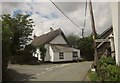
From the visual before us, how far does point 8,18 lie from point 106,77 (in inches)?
1081

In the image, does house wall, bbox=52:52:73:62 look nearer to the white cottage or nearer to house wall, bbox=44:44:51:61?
the white cottage

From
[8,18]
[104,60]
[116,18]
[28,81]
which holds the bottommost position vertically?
[28,81]

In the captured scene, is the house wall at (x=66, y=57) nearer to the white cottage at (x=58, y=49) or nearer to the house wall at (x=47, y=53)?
the white cottage at (x=58, y=49)

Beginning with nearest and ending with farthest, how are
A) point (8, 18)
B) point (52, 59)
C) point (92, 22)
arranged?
point (92, 22), point (8, 18), point (52, 59)

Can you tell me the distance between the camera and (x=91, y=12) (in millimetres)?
17844

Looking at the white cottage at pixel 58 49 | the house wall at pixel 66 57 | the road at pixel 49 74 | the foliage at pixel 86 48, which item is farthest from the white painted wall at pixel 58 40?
the road at pixel 49 74

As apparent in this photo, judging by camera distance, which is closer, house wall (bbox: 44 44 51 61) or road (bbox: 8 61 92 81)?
road (bbox: 8 61 92 81)

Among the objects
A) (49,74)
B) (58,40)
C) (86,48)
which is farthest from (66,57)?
(49,74)

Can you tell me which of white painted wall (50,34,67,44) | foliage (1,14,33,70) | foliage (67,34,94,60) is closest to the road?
foliage (1,14,33,70)

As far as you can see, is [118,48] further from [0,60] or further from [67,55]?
[67,55]

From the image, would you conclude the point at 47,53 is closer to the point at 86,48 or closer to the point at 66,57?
the point at 66,57

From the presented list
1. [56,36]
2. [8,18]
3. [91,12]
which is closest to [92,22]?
[91,12]

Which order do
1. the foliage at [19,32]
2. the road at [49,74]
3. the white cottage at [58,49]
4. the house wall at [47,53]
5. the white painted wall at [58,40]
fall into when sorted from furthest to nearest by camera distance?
the white painted wall at [58,40], the house wall at [47,53], the white cottage at [58,49], the foliage at [19,32], the road at [49,74]

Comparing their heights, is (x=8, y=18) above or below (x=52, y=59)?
above
